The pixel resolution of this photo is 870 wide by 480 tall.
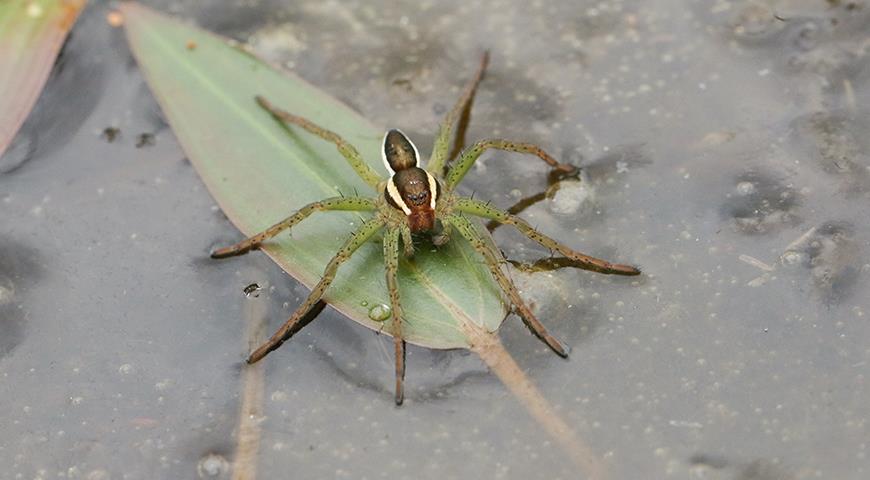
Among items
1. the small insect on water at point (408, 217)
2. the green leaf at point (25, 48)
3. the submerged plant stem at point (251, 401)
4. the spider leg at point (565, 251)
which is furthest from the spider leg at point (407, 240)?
the green leaf at point (25, 48)

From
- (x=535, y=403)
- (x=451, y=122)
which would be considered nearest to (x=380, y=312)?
(x=535, y=403)

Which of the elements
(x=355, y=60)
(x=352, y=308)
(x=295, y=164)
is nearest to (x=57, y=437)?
(x=352, y=308)

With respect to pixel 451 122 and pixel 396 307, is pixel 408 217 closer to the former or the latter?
pixel 396 307

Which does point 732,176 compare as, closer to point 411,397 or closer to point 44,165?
point 411,397

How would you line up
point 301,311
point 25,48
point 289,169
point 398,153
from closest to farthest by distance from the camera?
→ point 301,311, point 398,153, point 289,169, point 25,48

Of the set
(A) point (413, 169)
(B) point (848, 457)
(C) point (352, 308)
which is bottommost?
(B) point (848, 457)

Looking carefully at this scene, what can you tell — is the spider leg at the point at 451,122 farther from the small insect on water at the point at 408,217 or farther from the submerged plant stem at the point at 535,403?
the submerged plant stem at the point at 535,403
